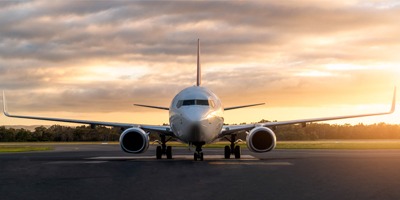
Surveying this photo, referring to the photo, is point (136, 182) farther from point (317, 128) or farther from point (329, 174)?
point (317, 128)

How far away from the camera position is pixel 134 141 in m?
27.7

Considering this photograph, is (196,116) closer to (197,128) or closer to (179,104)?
(197,128)

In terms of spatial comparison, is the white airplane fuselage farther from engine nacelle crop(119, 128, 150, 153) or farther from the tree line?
the tree line

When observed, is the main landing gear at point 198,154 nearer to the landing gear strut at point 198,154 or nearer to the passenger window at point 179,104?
the landing gear strut at point 198,154

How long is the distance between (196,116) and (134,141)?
16.1ft

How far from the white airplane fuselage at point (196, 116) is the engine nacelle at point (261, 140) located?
168 centimetres

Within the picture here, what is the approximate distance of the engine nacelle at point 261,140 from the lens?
27.2m

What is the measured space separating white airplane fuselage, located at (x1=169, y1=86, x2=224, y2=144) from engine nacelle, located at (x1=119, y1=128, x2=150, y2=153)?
5.67 ft

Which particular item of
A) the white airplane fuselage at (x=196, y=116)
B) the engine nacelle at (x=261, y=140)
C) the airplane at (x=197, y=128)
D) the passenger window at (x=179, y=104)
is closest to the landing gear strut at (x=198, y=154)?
the airplane at (x=197, y=128)

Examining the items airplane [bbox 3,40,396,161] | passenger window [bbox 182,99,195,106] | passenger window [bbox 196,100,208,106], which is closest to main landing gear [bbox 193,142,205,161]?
airplane [bbox 3,40,396,161]

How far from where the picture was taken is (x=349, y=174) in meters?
16.9

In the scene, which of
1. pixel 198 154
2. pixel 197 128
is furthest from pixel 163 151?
pixel 197 128

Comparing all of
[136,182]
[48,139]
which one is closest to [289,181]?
[136,182]

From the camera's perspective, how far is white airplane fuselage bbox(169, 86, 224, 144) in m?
Answer: 24.4
